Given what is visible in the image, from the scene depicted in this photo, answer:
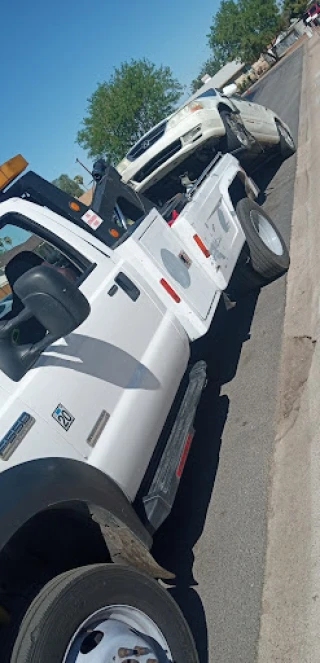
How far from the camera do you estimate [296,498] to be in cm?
355

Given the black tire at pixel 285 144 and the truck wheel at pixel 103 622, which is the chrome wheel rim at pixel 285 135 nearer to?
the black tire at pixel 285 144

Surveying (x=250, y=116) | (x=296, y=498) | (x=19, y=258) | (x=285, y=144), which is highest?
(x=19, y=258)

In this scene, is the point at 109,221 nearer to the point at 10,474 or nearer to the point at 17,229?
the point at 17,229

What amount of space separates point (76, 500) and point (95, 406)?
0.72 meters

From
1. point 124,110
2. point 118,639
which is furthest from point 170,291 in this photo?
point 124,110

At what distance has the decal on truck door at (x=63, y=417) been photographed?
3.07 m

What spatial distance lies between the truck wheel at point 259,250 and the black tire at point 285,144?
4.81 metres

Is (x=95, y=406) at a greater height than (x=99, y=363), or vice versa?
(x=99, y=363)

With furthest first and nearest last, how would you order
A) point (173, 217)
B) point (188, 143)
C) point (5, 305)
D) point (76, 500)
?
point (188, 143) → point (173, 217) → point (5, 305) → point (76, 500)

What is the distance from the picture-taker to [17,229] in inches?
167

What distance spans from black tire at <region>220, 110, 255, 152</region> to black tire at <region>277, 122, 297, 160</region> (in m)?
1.45

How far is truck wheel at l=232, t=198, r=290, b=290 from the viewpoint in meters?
6.29

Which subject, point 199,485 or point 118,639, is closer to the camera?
point 118,639

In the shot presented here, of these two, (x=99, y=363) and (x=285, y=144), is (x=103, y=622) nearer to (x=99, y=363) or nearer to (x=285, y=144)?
(x=99, y=363)
